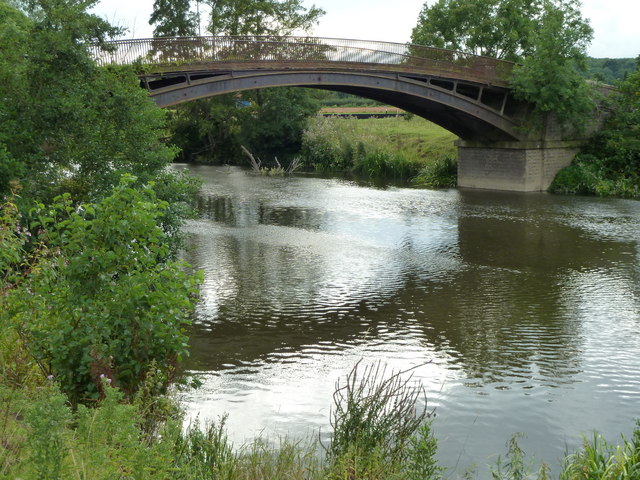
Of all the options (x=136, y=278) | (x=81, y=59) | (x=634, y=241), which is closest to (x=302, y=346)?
(x=136, y=278)

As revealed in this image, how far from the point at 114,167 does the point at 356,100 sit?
5993cm

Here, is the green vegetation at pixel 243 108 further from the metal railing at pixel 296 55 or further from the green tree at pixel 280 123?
the metal railing at pixel 296 55

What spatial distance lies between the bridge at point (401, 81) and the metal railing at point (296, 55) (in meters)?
0.03

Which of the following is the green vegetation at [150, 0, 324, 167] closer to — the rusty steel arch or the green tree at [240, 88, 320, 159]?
the green tree at [240, 88, 320, 159]

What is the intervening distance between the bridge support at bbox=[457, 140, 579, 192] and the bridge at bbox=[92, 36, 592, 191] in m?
0.04

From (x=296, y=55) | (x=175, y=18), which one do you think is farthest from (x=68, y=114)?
(x=175, y=18)

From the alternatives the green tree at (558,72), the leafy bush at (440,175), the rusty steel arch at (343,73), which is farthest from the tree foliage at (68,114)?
the leafy bush at (440,175)

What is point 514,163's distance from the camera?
106 feet

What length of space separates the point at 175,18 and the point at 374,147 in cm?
2004

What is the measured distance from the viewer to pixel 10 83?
12.7 m

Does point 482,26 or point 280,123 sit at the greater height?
point 482,26

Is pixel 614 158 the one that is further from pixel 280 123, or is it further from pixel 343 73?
pixel 280 123

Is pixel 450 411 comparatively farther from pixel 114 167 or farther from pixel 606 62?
pixel 606 62

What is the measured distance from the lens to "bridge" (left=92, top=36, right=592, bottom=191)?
22.5 metres
